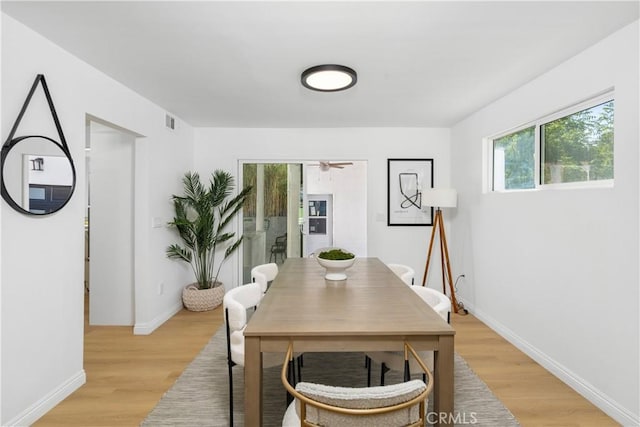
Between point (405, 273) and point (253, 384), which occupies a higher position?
point (405, 273)

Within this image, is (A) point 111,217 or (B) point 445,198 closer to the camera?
(A) point 111,217

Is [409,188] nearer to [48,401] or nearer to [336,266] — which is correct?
[336,266]

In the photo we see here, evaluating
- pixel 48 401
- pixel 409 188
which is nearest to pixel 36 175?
pixel 48 401

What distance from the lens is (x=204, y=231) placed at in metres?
3.88

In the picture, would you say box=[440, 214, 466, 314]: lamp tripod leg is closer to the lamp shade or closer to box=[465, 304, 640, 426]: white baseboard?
the lamp shade

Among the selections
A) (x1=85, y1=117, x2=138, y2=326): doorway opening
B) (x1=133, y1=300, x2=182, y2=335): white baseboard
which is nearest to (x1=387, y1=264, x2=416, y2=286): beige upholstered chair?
(x1=133, y1=300, x2=182, y2=335): white baseboard

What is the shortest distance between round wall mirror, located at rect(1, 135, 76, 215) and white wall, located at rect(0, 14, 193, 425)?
7 cm

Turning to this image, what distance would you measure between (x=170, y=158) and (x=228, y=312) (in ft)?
8.75

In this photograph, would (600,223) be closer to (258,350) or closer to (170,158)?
(258,350)

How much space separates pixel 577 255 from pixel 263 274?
91.6 inches

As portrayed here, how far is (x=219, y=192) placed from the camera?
411 centimetres

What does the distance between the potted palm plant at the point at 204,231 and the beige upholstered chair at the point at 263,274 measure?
55.3 inches

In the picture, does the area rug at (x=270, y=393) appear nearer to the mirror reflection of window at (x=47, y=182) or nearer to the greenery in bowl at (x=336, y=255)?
the greenery in bowl at (x=336, y=255)

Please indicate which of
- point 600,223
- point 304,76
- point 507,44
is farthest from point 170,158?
point 600,223
